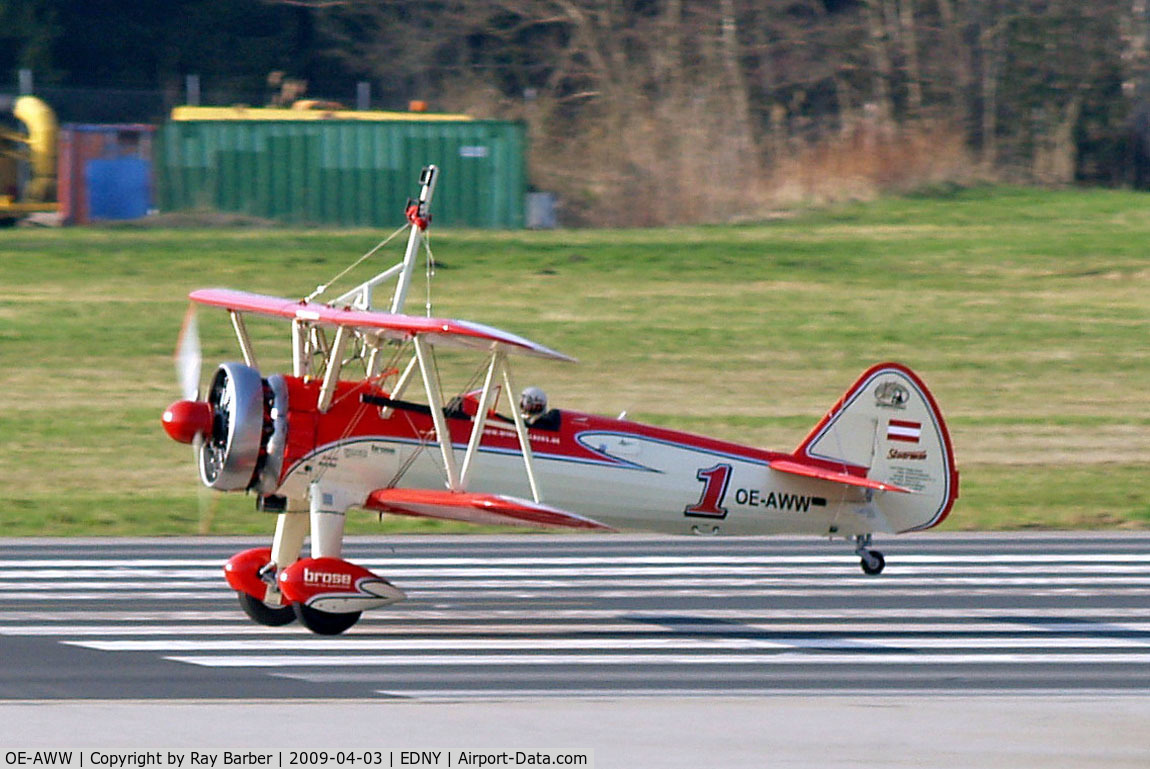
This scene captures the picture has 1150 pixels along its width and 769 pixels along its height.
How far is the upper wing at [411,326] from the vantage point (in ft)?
37.9

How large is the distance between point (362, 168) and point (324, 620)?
24.9 meters

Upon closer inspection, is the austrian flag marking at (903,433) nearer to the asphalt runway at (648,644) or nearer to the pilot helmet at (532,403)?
the asphalt runway at (648,644)

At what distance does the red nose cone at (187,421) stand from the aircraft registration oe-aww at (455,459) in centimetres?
1

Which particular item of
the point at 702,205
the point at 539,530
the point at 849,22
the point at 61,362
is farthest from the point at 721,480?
the point at 849,22

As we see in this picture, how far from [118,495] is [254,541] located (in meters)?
2.68

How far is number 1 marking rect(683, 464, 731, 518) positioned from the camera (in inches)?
507

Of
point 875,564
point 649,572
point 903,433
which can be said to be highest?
point 903,433

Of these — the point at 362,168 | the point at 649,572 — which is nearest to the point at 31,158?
the point at 362,168

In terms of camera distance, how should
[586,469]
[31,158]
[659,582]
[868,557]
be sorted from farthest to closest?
[31,158]
[659,582]
[868,557]
[586,469]

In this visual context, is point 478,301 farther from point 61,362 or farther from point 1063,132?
point 1063,132

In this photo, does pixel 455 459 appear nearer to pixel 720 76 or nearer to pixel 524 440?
pixel 524 440

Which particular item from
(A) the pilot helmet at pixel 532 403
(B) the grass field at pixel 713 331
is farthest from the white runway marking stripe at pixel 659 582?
(B) the grass field at pixel 713 331

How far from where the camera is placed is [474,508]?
38.7 ft

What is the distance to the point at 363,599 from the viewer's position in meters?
12.1
